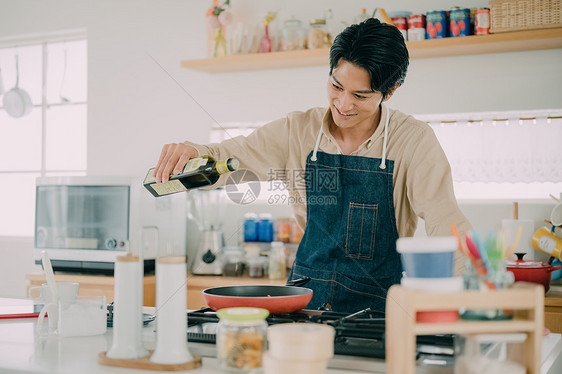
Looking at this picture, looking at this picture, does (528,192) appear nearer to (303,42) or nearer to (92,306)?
(303,42)

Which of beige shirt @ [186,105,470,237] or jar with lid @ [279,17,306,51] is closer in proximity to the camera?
beige shirt @ [186,105,470,237]

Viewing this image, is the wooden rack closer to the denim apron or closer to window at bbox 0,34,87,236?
the denim apron

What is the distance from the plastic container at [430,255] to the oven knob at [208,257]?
107 inches

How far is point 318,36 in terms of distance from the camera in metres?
3.69

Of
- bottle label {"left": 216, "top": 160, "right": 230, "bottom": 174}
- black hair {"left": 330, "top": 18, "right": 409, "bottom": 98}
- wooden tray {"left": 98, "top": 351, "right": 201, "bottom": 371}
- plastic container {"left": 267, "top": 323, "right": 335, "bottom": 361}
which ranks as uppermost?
black hair {"left": 330, "top": 18, "right": 409, "bottom": 98}

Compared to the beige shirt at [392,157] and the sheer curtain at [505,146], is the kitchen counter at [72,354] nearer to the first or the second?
the beige shirt at [392,157]

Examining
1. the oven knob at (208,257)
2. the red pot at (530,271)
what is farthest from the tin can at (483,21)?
the oven knob at (208,257)

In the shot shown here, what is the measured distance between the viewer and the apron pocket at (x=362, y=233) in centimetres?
210

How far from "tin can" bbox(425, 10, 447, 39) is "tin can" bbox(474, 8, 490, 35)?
0.19m

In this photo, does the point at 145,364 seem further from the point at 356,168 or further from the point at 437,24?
the point at 437,24

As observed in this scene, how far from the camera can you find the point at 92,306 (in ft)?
5.25

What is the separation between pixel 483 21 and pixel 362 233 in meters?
1.77

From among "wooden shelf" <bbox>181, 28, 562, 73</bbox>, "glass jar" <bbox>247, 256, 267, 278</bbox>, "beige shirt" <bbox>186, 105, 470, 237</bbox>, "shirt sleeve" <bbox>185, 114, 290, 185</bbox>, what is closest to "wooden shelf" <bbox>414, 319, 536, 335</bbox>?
"beige shirt" <bbox>186, 105, 470, 237</bbox>

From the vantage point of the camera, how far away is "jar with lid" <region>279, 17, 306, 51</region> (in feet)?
12.3
